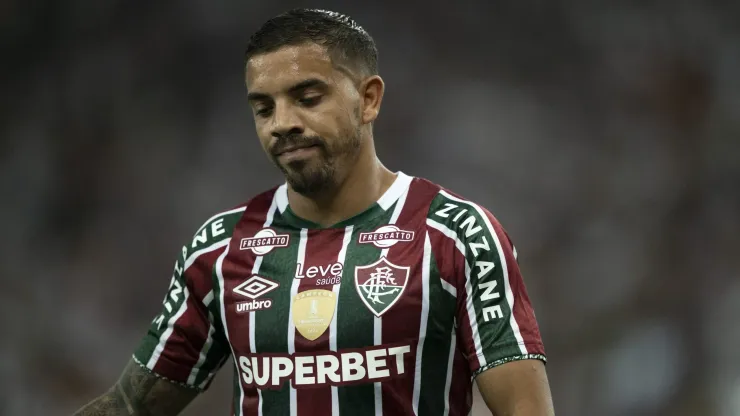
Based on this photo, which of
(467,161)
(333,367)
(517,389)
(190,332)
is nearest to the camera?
(517,389)

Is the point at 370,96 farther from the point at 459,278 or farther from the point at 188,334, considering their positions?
the point at 188,334

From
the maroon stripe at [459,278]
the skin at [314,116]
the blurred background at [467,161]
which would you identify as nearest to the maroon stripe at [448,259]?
the maroon stripe at [459,278]

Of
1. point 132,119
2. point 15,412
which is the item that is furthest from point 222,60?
point 15,412

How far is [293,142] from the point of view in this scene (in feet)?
6.03

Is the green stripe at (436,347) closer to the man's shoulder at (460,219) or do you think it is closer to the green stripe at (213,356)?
the man's shoulder at (460,219)

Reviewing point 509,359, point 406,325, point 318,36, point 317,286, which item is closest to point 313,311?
point 317,286

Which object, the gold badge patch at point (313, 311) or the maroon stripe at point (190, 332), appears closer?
the gold badge patch at point (313, 311)

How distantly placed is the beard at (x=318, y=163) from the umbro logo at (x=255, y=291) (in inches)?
8.0

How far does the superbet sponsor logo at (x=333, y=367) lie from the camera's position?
1782 millimetres

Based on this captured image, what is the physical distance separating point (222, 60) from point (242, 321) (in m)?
3.49

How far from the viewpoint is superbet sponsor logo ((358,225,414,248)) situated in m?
1.90

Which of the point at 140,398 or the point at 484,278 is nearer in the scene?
the point at 484,278

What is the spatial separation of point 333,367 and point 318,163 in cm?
41

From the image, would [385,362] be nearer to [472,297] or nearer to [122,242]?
[472,297]
